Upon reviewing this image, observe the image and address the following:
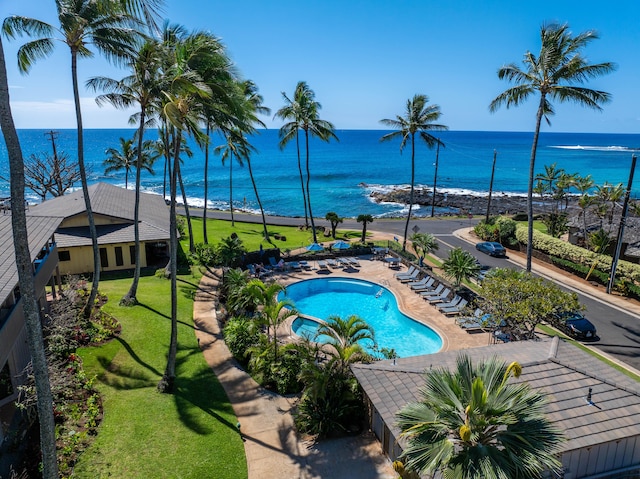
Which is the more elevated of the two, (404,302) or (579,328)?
(579,328)

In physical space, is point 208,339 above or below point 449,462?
below

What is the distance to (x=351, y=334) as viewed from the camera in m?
16.4

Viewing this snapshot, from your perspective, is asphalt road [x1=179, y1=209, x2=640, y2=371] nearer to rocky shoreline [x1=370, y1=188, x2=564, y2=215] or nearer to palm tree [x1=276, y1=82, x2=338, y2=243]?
palm tree [x1=276, y1=82, x2=338, y2=243]

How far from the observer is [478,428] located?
27.1ft

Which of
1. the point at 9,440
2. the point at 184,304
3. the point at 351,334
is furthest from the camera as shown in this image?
the point at 184,304

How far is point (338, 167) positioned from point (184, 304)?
406ft

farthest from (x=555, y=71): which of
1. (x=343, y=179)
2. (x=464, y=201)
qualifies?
(x=343, y=179)

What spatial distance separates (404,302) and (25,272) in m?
22.1

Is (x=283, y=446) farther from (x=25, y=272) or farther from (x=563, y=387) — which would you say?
(x=25, y=272)

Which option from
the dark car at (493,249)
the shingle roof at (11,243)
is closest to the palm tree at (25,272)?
the shingle roof at (11,243)

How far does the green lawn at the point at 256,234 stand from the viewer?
1574 inches

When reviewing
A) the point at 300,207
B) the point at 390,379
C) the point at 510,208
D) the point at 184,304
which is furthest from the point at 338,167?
the point at 390,379

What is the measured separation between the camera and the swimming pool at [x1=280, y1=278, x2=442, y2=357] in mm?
22516

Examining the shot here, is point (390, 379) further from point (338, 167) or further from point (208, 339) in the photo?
point (338, 167)
